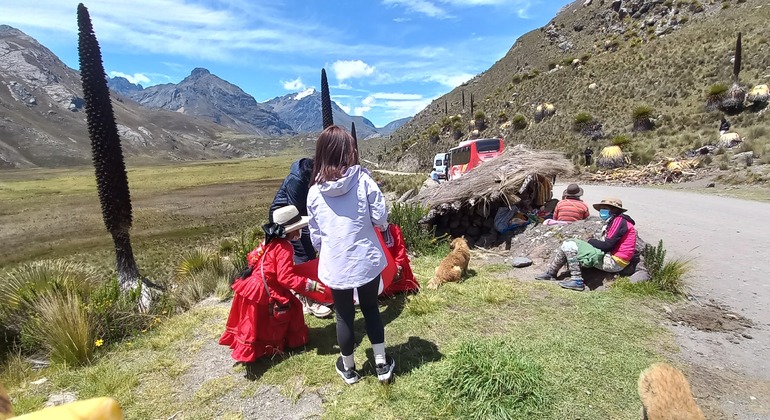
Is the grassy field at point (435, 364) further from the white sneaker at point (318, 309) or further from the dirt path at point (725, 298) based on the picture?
the dirt path at point (725, 298)

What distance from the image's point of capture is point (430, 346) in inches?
155

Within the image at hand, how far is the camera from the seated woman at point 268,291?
12.0 ft

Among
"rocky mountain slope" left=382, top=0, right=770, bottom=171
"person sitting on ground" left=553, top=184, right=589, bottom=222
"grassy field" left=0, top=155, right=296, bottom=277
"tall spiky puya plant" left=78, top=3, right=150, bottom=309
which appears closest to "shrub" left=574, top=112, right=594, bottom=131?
"rocky mountain slope" left=382, top=0, right=770, bottom=171

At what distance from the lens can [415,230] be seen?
796cm

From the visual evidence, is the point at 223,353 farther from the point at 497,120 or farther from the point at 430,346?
the point at 497,120

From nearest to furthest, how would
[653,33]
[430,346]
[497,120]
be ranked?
[430,346] → [653,33] → [497,120]

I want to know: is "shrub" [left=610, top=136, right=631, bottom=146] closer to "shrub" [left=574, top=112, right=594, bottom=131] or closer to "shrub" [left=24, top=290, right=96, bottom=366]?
"shrub" [left=574, top=112, right=594, bottom=131]

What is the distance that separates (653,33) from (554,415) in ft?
144

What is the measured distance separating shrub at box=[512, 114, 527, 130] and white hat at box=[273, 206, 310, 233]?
32955mm

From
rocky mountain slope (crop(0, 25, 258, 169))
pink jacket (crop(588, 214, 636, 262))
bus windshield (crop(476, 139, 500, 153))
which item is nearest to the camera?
pink jacket (crop(588, 214, 636, 262))

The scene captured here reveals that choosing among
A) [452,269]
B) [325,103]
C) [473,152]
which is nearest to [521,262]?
[452,269]

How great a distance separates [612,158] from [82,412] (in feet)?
73.0

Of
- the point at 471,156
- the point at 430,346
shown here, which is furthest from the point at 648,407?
the point at 471,156

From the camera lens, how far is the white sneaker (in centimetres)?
493
